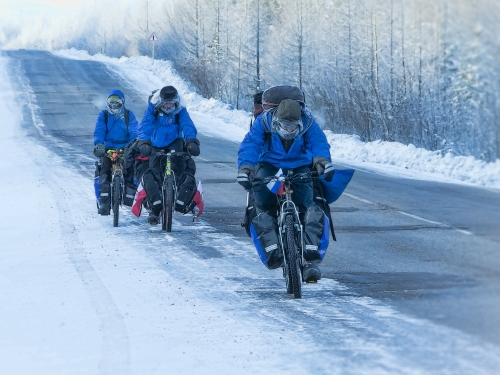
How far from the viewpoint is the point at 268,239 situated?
277 inches

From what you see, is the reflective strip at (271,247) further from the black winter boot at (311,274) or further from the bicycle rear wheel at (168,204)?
the bicycle rear wheel at (168,204)

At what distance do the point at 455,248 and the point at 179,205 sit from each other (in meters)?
3.55

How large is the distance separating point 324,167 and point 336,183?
422 mm

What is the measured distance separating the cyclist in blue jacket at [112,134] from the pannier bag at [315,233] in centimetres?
491

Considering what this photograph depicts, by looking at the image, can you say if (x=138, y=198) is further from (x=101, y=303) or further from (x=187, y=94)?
(x=187, y=94)

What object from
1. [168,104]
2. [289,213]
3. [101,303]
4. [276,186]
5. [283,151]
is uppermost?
[168,104]

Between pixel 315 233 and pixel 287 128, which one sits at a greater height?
pixel 287 128

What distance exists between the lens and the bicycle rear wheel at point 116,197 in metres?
10.9

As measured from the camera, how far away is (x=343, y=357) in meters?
5.29

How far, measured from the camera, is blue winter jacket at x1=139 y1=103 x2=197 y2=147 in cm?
1058

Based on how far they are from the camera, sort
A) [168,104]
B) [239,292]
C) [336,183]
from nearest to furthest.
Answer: [239,292]
[336,183]
[168,104]

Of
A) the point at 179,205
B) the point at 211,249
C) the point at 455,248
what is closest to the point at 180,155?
the point at 179,205

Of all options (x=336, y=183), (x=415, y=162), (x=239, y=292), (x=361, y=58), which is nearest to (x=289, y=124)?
(x=336, y=183)

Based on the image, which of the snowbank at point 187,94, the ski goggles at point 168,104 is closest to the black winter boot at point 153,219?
the ski goggles at point 168,104
